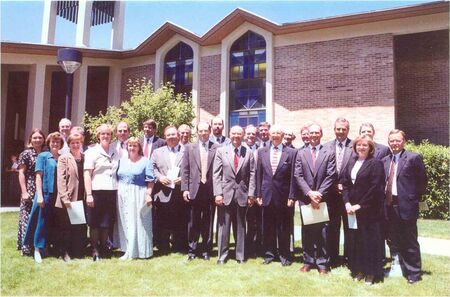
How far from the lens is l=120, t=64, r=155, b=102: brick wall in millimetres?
17812

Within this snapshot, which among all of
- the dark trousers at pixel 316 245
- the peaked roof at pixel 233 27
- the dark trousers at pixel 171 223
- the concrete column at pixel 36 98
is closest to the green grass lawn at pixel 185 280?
the dark trousers at pixel 316 245

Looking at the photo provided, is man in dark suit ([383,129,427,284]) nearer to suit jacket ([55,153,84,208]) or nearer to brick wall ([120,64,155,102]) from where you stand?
suit jacket ([55,153,84,208])

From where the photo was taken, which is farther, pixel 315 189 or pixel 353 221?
pixel 315 189

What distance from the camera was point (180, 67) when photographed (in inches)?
686

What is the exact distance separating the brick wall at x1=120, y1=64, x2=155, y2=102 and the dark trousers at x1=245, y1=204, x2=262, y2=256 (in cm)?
1252

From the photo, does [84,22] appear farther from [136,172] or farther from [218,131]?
[136,172]

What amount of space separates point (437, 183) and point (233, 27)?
9.58m

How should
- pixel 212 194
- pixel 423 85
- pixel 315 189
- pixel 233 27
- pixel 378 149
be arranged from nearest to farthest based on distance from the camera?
pixel 315 189 → pixel 378 149 → pixel 212 194 → pixel 423 85 → pixel 233 27

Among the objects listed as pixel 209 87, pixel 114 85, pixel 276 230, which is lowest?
pixel 276 230

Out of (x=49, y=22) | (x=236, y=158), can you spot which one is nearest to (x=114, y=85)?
(x=49, y=22)

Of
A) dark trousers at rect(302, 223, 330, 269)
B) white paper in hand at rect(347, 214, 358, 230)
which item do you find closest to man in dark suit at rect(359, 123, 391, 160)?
white paper in hand at rect(347, 214, 358, 230)

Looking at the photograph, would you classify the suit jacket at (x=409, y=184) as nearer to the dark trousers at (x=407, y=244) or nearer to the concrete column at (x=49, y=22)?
the dark trousers at (x=407, y=244)

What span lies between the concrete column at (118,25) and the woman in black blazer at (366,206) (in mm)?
17646

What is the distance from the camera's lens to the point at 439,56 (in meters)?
15.5
